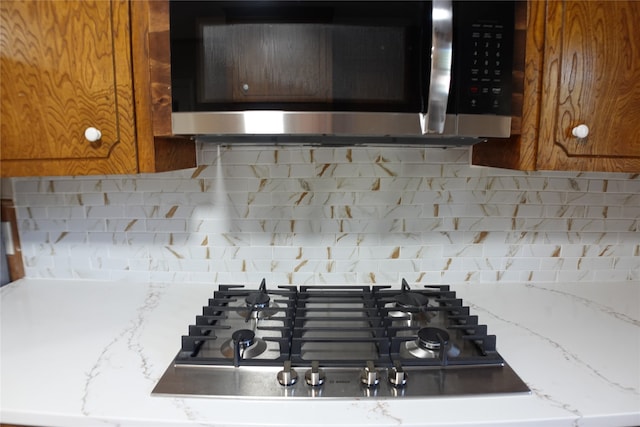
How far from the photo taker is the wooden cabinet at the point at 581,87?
0.97 m

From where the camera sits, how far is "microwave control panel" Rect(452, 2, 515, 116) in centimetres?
94

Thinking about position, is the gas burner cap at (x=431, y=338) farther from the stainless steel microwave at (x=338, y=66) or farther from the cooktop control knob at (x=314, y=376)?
the stainless steel microwave at (x=338, y=66)

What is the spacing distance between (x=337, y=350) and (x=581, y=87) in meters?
0.84

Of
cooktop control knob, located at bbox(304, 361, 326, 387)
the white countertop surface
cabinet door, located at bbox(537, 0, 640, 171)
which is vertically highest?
cabinet door, located at bbox(537, 0, 640, 171)

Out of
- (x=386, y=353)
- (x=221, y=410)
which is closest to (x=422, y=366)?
(x=386, y=353)

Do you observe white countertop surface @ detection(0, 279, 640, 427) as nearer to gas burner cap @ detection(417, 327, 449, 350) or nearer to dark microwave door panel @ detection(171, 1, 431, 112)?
gas burner cap @ detection(417, 327, 449, 350)

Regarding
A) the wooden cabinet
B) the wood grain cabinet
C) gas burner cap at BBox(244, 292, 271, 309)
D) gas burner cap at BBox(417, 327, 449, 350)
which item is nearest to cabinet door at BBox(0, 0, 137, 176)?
the wood grain cabinet

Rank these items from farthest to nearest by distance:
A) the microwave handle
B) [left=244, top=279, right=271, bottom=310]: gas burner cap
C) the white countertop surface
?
[left=244, top=279, right=271, bottom=310]: gas burner cap, the microwave handle, the white countertop surface

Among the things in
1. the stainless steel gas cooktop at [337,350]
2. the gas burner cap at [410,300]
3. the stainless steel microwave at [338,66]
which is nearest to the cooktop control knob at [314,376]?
the stainless steel gas cooktop at [337,350]

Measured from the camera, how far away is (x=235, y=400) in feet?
2.70

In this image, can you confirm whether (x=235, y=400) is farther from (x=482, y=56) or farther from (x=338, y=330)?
(x=482, y=56)

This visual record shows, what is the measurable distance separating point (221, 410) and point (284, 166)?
77 cm

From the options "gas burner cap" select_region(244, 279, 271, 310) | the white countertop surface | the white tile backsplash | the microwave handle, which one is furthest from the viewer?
the white tile backsplash

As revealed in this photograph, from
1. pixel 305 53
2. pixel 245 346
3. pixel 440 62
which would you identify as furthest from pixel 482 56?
pixel 245 346
